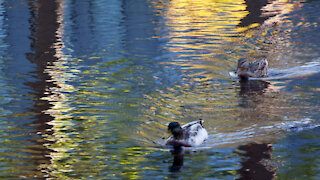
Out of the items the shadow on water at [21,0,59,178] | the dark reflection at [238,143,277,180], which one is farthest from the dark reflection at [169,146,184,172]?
the shadow on water at [21,0,59,178]

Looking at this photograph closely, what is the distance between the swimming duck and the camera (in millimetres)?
15421

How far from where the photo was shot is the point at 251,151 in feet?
32.8

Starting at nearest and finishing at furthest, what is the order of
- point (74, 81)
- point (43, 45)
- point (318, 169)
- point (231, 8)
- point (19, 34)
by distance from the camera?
point (318, 169), point (74, 81), point (43, 45), point (19, 34), point (231, 8)

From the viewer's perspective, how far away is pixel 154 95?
532 inches

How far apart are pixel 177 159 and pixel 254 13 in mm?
17024

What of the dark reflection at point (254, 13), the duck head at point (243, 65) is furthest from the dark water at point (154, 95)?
the duck head at point (243, 65)

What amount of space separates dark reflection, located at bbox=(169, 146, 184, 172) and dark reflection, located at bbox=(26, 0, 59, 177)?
2.01m

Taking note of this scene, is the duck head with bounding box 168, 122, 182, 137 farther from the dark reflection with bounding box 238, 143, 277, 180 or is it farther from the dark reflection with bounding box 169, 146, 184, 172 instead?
the dark reflection with bounding box 238, 143, 277, 180

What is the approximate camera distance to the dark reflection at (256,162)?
8930 millimetres

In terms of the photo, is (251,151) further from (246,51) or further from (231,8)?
(231,8)

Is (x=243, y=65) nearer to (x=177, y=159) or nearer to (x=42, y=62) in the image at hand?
(x=42, y=62)

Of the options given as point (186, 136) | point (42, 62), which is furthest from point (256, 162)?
point (42, 62)

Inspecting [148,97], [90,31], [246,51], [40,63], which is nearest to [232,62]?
[246,51]

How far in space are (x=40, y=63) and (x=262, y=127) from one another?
8502 mm
